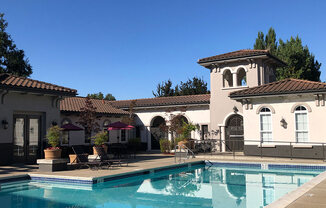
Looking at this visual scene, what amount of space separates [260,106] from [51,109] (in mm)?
12220

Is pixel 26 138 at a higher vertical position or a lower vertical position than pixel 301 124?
lower

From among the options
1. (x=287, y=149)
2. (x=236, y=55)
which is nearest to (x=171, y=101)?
(x=236, y=55)

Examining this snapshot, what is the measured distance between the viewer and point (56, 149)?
47.1ft

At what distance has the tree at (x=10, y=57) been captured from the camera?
1412 inches

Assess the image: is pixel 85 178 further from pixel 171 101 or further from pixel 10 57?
pixel 10 57

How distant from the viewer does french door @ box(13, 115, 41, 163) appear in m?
16.0

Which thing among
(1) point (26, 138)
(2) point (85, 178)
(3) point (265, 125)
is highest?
(3) point (265, 125)

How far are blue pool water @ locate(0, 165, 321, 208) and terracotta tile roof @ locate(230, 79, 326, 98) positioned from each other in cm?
467

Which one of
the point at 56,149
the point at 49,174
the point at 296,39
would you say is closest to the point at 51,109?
the point at 56,149

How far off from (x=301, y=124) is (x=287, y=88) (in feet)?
7.14

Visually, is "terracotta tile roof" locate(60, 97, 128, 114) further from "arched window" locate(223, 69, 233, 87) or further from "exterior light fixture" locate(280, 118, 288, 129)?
"exterior light fixture" locate(280, 118, 288, 129)

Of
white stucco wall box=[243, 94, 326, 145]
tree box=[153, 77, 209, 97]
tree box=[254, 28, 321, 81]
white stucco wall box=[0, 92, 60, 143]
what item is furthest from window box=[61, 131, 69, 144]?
tree box=[153, 77, 209, 97]

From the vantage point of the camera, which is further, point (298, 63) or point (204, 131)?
point (298, 63)

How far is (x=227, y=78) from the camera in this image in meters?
24.5
